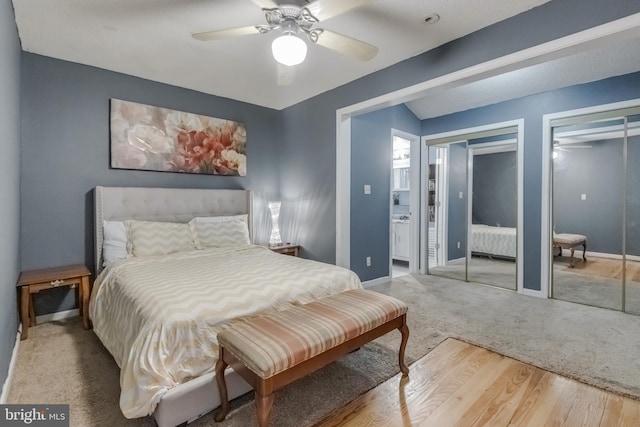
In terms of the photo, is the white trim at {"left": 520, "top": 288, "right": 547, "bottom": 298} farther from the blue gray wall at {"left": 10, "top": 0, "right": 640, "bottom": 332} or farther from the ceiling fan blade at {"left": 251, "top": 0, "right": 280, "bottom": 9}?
the ceiling fan blade at {"left": 251, "top": 0, "right": 280, "bottom": 9}

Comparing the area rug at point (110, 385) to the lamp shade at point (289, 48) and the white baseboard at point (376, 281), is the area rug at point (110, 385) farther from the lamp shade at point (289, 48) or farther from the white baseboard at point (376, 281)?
the lamp shade at point (289, 48)

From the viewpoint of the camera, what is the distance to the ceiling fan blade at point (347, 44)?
2.04 m

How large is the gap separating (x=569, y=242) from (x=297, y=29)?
153 inches

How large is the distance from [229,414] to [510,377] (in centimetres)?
178

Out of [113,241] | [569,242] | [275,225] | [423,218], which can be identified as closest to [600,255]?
[569,242]

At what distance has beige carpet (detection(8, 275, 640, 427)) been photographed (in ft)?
5.64

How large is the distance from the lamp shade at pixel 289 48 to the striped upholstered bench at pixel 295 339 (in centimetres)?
158

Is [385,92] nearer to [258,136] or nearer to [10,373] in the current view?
[258,136]

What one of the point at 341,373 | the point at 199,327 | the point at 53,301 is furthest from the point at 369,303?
the point at 53,301

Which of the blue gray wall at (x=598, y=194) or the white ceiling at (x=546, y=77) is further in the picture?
the blue gray wall at (x=598, y=194)

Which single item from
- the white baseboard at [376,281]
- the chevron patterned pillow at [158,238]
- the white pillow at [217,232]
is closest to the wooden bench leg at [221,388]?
the chevron patterned pillow at [158,238]

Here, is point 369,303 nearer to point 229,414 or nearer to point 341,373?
point 341,373

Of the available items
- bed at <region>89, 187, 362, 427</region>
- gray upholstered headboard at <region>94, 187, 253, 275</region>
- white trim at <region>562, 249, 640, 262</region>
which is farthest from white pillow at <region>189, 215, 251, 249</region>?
white trim at <region>562, 249, 640, 262</region>

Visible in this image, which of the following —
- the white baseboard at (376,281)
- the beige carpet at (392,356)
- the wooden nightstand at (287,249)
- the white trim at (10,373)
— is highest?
the wooden nightstand at (287,249)
